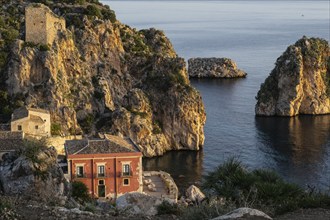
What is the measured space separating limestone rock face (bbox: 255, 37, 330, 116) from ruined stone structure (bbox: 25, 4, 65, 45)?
137ft

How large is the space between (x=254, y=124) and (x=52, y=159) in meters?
64.6

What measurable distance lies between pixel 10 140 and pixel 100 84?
2586 centimetres

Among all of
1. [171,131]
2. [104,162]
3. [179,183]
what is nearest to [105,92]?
[171,131]

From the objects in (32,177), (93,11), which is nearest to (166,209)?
(32,177)

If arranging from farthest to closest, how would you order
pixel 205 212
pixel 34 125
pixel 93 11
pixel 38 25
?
pixel 93 11, pixel 38 25, pixel 34 125, pixel 205 212

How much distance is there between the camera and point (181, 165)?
6481cm

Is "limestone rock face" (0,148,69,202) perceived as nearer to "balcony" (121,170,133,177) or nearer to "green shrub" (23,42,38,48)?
"balcony" (121,170,133,177)

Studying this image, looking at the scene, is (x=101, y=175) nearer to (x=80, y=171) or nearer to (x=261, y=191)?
(x=80, y=171)

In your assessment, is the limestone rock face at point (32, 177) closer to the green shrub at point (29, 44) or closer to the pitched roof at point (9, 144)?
the pitched roof at point (9, 144)

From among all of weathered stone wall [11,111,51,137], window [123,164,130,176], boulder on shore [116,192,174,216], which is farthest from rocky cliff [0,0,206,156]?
boulder on shore [116,192,174,216]

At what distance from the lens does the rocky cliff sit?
6488 centimetres

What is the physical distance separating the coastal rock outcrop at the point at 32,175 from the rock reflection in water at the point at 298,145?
3653 centimetres

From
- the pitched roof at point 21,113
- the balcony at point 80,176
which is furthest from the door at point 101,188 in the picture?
the pitched roof at point 21,113

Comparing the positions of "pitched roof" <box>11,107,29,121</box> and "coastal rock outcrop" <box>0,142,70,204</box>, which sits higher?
"coastal rock outcrop" <box>0,142,70,204</box>
